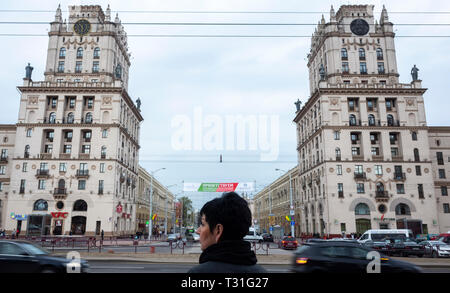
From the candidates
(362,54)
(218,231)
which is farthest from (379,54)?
(218,231)

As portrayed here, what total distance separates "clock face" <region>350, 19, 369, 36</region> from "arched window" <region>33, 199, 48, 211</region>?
2626 inches

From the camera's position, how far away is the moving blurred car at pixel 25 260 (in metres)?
8.89

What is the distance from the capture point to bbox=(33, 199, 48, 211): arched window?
5494 centimetres

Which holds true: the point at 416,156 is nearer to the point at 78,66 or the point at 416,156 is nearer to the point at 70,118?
the point at 70,118

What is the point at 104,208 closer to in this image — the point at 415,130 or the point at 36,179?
the point at 36,179

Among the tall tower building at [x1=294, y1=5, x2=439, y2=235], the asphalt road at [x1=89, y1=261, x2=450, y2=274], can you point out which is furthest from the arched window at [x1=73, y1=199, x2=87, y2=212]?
the asphalt road at [x1=89, y1=261, x2=450, y2=274]

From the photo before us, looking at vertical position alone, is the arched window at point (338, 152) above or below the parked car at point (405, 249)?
above

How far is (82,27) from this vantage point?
64.2 metres

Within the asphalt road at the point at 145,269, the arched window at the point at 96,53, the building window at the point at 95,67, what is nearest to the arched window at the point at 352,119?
the asphalt road at the point at 145,269

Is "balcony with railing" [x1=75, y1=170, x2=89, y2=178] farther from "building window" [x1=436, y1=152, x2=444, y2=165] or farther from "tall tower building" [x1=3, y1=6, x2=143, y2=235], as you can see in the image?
"building window" [x1=436, y1=152, x2=444, y2=165]

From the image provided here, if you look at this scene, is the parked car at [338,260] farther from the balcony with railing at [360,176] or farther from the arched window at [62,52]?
the arched window at [62,52]

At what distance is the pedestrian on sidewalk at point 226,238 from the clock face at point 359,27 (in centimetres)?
6959
